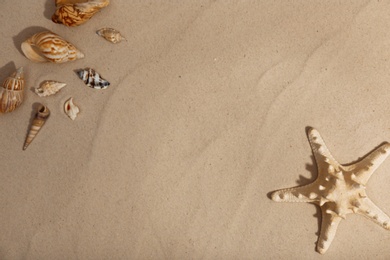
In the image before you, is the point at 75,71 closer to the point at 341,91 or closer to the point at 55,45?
the point at 55,45

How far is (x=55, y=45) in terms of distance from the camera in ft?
5.65

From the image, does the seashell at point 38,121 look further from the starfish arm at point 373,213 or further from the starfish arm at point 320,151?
the starfish arm at point 373,213

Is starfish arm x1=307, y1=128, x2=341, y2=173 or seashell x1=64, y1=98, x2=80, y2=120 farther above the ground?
starfish arm x1=307, y1=128, x2=341, y2=173

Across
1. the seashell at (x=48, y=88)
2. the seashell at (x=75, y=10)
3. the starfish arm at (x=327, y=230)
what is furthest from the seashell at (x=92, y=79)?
the starfish arm at (x=327, y=230)

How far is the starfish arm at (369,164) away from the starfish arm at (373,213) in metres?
0.10

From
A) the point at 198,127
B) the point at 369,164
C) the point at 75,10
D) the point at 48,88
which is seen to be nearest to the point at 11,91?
the point at 48,88

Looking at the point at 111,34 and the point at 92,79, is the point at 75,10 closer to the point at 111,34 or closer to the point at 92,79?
the point at 111,34

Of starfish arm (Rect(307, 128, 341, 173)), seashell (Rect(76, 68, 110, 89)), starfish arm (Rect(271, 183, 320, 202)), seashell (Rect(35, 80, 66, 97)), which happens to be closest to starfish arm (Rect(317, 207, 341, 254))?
starfish arm (Rect(271, 183, 320, 202))

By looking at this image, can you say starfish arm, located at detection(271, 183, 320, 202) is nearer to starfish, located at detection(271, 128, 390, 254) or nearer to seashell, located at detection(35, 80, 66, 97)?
starfish, located at detection(271, 128, 390, 254)

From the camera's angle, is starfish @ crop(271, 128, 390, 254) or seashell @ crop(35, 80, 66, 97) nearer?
starfish @ crop(271, 128, 390, 254)

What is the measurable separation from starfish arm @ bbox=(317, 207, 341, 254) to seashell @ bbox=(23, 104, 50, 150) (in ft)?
4.60

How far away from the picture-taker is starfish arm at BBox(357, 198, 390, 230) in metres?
1.72

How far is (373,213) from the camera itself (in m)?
1.73

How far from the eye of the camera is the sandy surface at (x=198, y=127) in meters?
1.80
